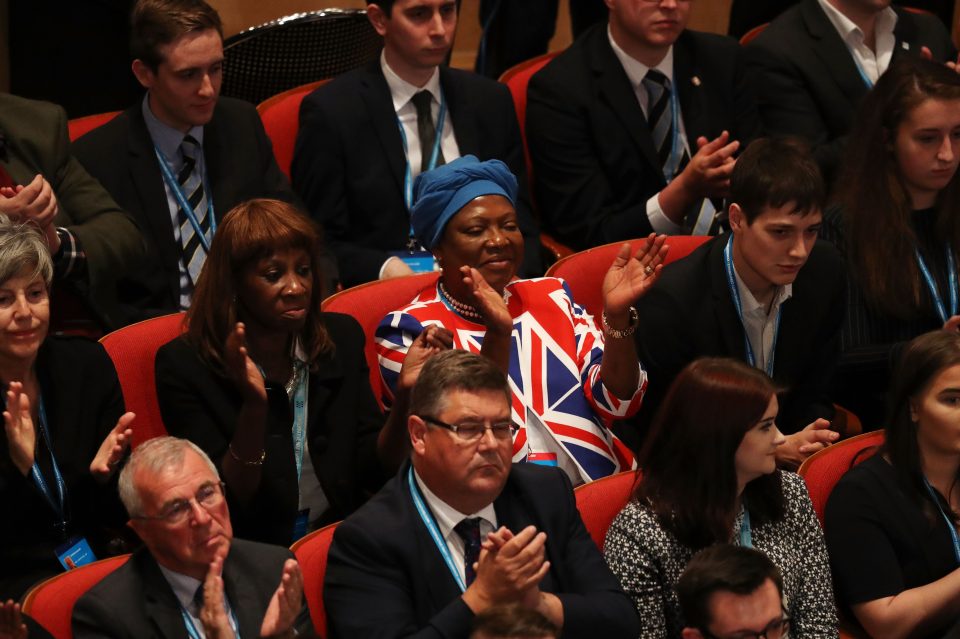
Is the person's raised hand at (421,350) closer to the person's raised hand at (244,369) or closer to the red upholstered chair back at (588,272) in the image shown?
the person's raised hand at (244,369)

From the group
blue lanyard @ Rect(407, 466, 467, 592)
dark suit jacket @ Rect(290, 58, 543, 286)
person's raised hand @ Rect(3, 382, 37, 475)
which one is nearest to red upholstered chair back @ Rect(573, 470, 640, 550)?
blue lanyard @ Rect(407, 466, 467, 592)

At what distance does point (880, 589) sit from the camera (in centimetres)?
282

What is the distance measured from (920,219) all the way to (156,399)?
78.7 inches

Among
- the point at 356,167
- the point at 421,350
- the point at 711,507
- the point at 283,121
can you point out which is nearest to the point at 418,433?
the point at 421,350

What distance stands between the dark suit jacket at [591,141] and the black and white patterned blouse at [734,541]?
4.62 ft

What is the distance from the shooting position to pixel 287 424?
9.75 feet

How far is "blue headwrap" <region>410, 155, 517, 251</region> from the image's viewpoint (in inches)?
129

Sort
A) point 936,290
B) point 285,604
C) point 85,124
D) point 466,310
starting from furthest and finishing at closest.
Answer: point 85,124, point 936,290, point 466,310, point 285,604

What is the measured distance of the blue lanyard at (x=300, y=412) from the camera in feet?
9.84

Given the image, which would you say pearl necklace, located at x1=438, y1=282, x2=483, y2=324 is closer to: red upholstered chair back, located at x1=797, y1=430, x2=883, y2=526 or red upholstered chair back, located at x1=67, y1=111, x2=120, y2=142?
red upholstered chair back, located at x1=797, y1=430, x2=883, y2=526

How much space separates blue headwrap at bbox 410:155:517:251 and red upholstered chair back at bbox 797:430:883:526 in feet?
3.01

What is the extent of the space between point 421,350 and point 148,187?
3.37 feet

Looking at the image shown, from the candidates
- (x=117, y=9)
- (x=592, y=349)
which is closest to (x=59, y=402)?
(x=592, y=349)

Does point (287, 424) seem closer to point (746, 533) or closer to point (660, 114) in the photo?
point (746, 533)
